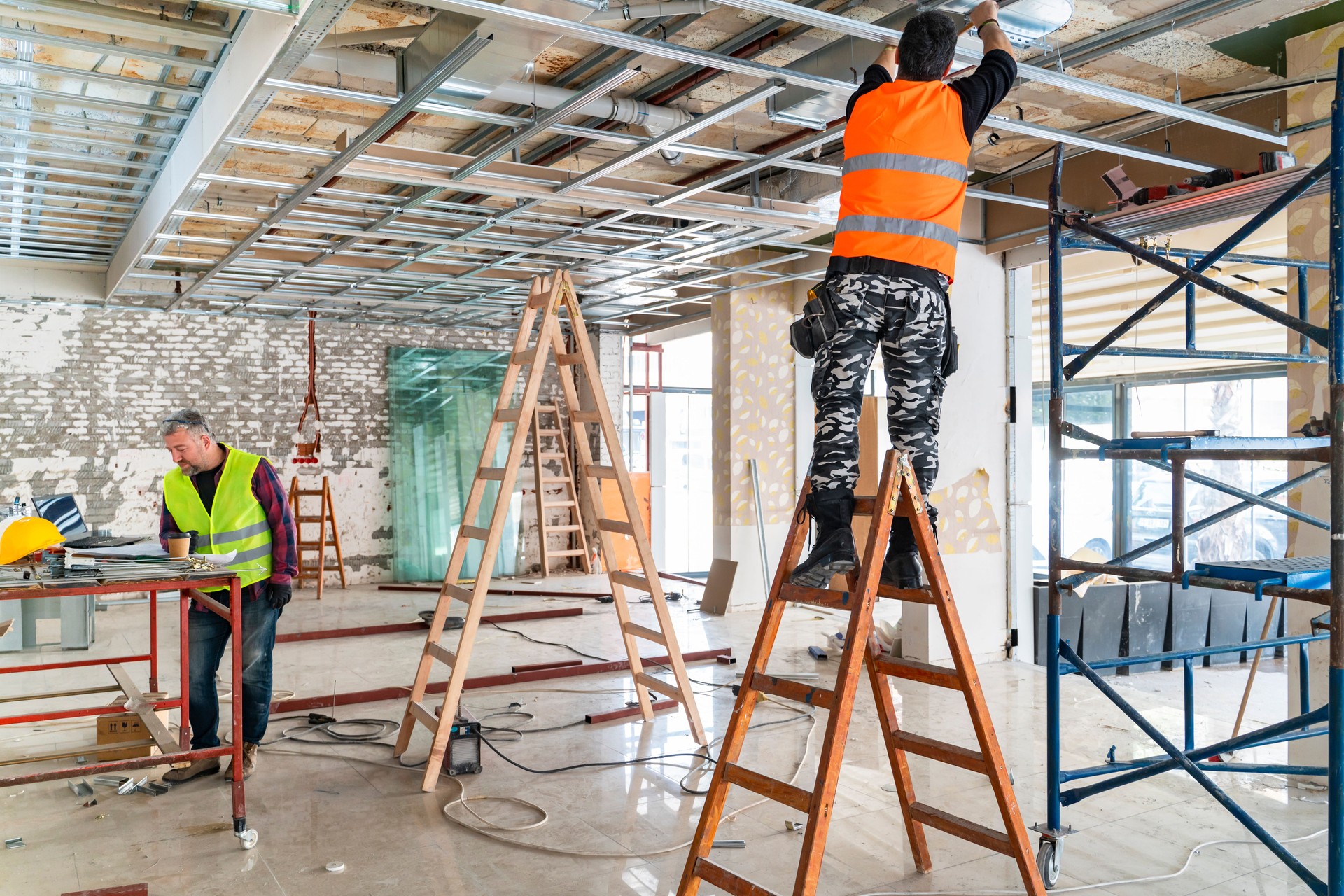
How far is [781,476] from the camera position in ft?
30.5

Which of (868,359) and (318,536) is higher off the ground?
(868,359)

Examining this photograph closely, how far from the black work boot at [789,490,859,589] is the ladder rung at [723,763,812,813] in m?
0.48

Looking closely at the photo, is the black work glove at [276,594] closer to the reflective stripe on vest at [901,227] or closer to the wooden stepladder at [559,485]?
the reflective stripe on vest at [901,227]

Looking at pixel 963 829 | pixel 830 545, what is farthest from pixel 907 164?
pixel 963 829

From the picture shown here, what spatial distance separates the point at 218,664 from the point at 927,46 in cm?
378

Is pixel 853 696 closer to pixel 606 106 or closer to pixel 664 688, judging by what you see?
pixel 664 688

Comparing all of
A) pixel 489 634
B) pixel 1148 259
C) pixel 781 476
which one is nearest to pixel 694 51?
pixel 1148 259

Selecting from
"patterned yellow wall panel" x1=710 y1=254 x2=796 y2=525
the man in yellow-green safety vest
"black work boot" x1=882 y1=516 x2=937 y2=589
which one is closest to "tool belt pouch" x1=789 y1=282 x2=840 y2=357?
"black work boot" x1=882 y1=516 x2=937 y2=589

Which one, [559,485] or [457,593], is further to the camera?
[559,485]

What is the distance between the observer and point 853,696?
2174 millimetres

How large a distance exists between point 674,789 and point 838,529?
207cm

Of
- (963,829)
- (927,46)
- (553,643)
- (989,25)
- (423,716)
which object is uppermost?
(989,25)

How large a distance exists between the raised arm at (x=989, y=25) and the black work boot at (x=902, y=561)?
4.25 ft

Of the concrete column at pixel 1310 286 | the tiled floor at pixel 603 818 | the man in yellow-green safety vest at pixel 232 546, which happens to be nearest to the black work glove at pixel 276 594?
the man in yellow-green safety vest at pixel 232 546
